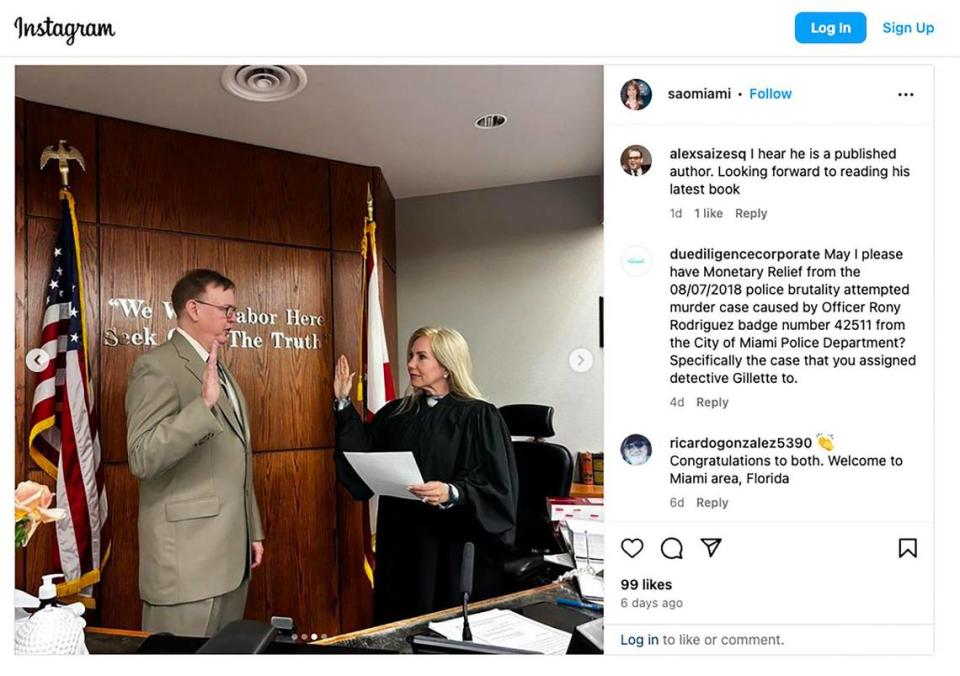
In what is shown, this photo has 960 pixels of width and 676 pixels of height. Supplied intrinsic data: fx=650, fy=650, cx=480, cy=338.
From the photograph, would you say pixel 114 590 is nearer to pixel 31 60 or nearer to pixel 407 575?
pixel 407 575

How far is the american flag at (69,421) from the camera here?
1978 millimetres

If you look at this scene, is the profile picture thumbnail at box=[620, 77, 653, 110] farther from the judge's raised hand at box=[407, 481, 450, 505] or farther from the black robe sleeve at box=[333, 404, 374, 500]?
the black robe sleeve at box=[333, 404, 374, 500]

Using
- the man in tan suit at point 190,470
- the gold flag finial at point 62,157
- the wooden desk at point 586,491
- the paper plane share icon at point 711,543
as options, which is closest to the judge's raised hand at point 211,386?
the man in tan suit at point 190,470

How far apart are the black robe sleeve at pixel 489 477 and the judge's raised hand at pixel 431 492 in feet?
0.27

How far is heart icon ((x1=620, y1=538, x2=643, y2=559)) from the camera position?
1.93 feet

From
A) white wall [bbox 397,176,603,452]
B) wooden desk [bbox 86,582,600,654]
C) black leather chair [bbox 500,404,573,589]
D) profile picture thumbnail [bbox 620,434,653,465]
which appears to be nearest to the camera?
profile picture thumbnail [bbox 620,434,653,465]

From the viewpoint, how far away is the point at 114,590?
2160mm

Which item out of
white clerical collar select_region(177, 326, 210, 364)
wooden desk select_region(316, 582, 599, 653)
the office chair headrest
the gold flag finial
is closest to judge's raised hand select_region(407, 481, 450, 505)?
wooden desk select_region(316, 582, 599, 653)

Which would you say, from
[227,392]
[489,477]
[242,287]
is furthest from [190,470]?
[242,287]

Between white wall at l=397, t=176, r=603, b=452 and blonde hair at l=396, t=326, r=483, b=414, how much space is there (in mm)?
1262

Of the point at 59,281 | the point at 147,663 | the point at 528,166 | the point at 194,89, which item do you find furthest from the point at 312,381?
the point at 147,663

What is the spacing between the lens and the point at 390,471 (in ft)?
5.61

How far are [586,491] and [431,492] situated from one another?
4.66 ft

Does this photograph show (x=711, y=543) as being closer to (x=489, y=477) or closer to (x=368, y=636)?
(x=368, y=636)
